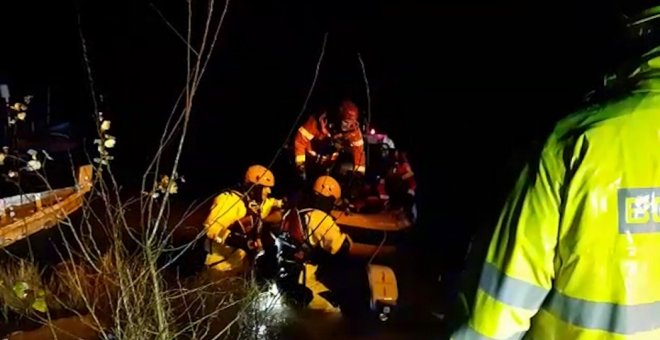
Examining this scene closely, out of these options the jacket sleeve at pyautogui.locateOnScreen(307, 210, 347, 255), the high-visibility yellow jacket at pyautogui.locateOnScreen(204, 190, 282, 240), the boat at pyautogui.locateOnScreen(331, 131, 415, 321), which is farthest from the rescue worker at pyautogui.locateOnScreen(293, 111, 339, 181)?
the jacket sleeve at pyautogui.locateOnScreen(307, 210, 347, 255)

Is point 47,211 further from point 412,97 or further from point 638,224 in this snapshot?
point 412,97

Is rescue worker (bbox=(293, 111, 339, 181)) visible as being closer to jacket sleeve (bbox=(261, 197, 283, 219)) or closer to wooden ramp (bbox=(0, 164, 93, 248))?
jacket sleeve (bbox=(261, 197, 283, 219))

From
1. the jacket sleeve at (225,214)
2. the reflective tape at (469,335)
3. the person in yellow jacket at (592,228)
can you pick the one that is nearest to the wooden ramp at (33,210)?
the jacket sleeve at (225,214)

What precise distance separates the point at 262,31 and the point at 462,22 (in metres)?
5.66

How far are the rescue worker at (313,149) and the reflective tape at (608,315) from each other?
6.77 meters

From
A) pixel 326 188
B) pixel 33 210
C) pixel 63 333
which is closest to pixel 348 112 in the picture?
pixel 326 188

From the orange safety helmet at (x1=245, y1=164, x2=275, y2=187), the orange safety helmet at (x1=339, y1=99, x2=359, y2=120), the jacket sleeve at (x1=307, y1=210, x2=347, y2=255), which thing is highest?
the orange safety helmet at (x1=339, y1=99, x2=359, y2=120)

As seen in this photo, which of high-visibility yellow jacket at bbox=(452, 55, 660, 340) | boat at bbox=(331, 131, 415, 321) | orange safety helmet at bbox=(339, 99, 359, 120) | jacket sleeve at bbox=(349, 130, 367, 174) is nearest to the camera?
high-visibility yellow jacket at bbox=(452, 55, 660, 340)

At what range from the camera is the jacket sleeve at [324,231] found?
251 inches

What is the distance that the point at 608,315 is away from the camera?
5.39 feet

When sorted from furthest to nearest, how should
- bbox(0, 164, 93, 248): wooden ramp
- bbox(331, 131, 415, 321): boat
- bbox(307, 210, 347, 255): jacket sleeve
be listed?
bbox(331, 131, 415, 321): boat < bbox(0, 164, 93, 248): wooden ramp < bbox(307, 210, 347, 255): jacket sleeve

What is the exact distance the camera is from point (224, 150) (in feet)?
47.6

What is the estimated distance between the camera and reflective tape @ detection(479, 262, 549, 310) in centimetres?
165

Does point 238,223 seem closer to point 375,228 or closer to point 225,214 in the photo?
point 225,214
